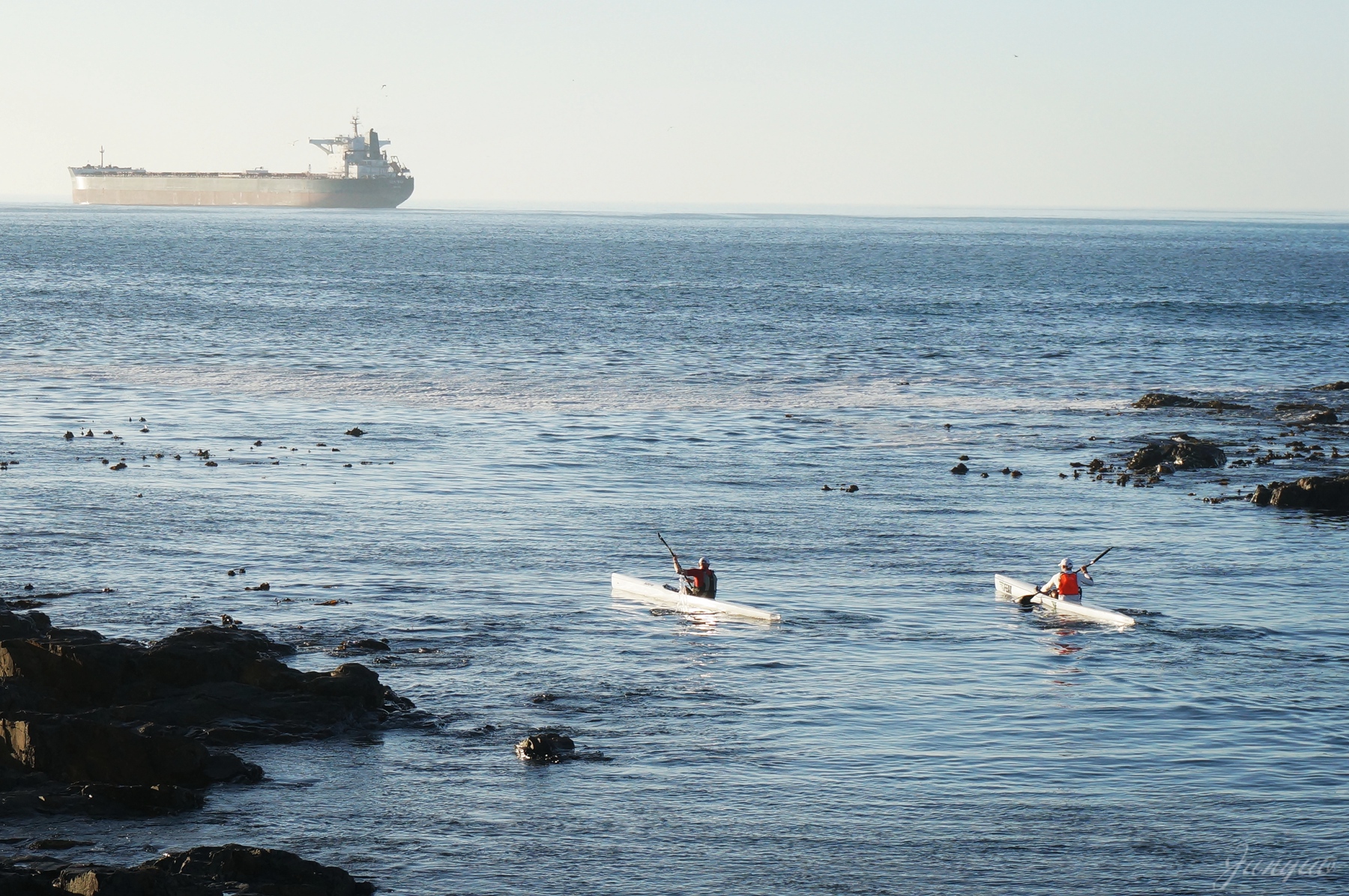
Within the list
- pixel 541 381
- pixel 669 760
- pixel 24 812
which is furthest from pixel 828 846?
pixel 541 381

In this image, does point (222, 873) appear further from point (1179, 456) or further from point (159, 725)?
point (1179, 456)

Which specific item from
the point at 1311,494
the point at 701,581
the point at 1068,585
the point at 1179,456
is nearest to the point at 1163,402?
the point at 1179,456

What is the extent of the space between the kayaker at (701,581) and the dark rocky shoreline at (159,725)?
8.82 meters

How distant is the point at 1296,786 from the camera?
23219 mm

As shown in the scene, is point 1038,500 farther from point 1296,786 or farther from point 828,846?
point 828,846

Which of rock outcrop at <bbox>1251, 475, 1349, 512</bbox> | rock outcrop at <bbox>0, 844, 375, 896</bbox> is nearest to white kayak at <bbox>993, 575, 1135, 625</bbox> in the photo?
rock outcrop at <bbox>1251, 475, 1349, 512</bbox>

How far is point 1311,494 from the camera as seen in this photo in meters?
45.3

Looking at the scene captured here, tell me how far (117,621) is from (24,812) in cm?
1002

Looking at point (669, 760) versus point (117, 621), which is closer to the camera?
point (669, 760)

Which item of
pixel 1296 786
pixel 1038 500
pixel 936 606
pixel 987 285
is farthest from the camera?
pixel 987 285

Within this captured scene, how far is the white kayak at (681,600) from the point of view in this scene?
32219 millimetres

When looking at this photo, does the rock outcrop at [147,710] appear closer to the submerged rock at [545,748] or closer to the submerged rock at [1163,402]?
the submerged rock at [545,748]

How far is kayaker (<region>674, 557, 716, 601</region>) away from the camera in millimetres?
32906

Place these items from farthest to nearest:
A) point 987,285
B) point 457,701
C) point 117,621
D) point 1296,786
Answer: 1. point 987,285
2. point 117,621
3. point 457,701
4. point 1296,786
